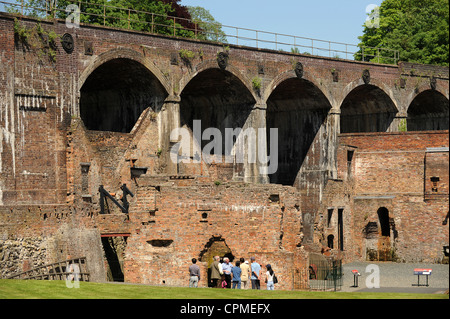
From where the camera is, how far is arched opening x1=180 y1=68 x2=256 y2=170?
3588 cm

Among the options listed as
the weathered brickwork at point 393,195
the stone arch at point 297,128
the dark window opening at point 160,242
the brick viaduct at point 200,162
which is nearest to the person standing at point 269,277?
the brick viaduct at point 200,162

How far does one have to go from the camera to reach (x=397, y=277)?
98.7 ft

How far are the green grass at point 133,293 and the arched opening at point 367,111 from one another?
24104 mm

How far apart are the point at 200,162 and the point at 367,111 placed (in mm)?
12160

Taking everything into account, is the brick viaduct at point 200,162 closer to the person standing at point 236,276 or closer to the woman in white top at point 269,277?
the woman in white top at point 269,277

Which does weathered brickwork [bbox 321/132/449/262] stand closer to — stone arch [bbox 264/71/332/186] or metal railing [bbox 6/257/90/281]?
stone arch [bbox 264/71/332/186]

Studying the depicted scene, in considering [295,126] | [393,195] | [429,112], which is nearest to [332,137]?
[295,126]

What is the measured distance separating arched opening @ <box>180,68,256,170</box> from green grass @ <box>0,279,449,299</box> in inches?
687

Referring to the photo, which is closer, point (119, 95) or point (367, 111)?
point (119, 95)

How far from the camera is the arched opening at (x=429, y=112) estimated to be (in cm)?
4591

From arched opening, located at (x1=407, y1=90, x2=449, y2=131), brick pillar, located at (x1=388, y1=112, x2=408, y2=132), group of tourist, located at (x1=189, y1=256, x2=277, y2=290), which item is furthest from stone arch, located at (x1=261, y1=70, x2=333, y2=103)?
group of tourist, located at (x1=189, y1=256, x2=277, y2=290)

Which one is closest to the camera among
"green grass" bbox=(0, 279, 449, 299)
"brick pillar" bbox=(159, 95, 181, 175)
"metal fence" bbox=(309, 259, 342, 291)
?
"green grass" bbox=(0, 279, 449, 299)

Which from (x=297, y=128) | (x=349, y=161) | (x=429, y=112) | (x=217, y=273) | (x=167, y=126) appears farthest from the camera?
(x=429, y=112)

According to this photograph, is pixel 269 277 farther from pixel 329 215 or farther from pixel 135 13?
pixel 135 13
